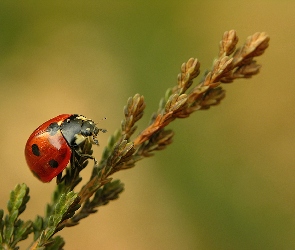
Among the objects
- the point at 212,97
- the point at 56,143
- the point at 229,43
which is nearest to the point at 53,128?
the point at 56,143

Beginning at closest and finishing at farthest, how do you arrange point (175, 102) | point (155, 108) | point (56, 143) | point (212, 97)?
point (175, 102), point (212, 97), point (56, 143), point (155, 108)

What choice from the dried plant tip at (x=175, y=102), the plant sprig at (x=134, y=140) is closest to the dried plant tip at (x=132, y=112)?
the plant sprig at (x=134, y=140)

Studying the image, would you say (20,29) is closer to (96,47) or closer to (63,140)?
(96,47)

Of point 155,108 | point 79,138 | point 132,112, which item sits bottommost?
point 132,112

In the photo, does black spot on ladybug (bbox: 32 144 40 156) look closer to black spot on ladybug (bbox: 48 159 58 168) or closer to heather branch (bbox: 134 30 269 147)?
black spot on ladybug (bbox: 48 159 58 168)

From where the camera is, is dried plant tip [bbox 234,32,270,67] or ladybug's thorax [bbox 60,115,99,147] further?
ladybug's thorax [bbox 60,115,99,147]

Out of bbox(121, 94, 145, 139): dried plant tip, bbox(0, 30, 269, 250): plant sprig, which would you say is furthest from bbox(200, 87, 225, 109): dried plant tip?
bbox(121, 94, 145, 139): dried plant tip

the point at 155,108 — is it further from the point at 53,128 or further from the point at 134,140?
the point at 134,140

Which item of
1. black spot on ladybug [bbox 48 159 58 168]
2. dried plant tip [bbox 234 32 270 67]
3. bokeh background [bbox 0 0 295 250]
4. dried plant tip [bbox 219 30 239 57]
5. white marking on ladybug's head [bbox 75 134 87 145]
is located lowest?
dried plant tip [bbox 234 32 270 67]
